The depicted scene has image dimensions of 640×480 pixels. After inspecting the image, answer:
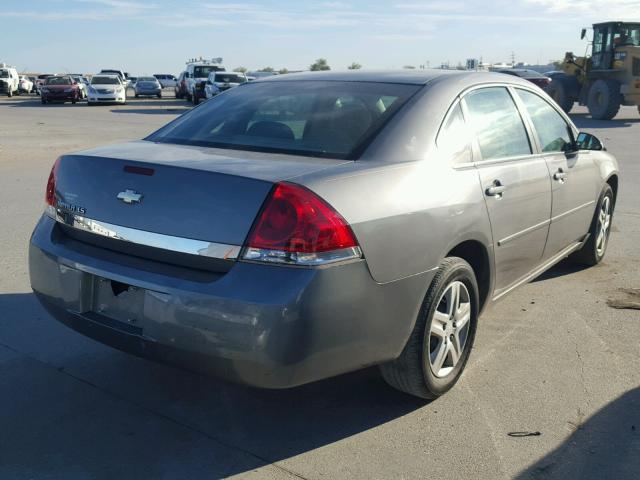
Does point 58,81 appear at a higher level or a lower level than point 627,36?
lower

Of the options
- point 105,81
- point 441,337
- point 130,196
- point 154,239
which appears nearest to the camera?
point 154,239

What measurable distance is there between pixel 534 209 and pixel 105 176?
101 inches

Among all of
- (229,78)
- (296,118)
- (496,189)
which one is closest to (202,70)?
(229,78)

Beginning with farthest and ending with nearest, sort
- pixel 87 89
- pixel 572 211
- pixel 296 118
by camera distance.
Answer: pixel 87 89 < pixel 572 211 < pixel 296 118

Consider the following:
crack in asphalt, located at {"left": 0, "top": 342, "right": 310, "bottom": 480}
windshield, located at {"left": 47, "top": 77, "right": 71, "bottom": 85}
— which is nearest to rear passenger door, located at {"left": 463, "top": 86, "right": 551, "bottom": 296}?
crack in asphalt, located at {"left": 0, "top": 342, "right": 310, "bottom": 480}

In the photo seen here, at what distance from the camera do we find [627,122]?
24.7m

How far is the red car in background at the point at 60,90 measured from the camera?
3697 centimetres

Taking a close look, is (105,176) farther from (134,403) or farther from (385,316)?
(385,316)

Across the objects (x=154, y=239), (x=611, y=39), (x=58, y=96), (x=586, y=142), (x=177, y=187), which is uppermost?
(x=611, y=39)

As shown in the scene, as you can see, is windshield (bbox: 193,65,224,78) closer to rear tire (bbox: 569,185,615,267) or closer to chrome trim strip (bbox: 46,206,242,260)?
rear tire (bbox: 569,185,615,267)

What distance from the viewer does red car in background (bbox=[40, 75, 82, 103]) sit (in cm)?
3697

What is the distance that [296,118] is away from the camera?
13.2ft

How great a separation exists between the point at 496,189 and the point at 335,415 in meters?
1.51

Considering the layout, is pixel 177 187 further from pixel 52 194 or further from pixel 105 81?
pixel 105 81
